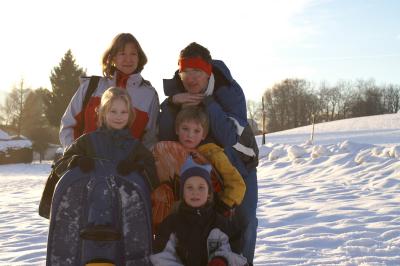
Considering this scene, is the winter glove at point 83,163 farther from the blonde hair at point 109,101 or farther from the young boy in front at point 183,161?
the young boy in front at point 183,161

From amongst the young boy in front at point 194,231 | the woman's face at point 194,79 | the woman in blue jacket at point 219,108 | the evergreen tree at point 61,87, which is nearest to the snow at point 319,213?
the woman in blue jacket at point 219,108

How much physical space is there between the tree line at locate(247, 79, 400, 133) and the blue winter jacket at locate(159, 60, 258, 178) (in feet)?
192

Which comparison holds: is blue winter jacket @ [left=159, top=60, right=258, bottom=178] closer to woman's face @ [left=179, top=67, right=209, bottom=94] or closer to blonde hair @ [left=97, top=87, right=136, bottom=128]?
woman's face @ [left=179, top=67, right=209, bottom=94]

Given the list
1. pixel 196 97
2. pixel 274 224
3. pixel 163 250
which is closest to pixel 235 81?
pixel 196 97

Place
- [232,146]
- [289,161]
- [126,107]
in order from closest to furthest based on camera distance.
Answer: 1. [126,107]
2. [232,146]
3. [289,161]

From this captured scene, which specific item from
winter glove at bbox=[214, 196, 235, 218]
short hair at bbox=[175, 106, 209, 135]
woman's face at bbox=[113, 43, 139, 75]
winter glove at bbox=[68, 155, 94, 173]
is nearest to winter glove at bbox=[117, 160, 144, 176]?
winter glove at bbox=[68, 155, 94, 173]

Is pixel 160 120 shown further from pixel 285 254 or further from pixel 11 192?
pixel 11 192

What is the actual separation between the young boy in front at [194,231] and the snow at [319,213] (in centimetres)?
182

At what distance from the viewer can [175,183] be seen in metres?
3.19

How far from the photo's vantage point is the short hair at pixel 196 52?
10.8 feet

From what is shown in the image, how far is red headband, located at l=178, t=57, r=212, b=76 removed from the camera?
3.24 metres

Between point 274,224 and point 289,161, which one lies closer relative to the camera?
point 274,224

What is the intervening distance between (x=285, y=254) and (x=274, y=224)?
5.49 feet

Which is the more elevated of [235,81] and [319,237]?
[235,81]
